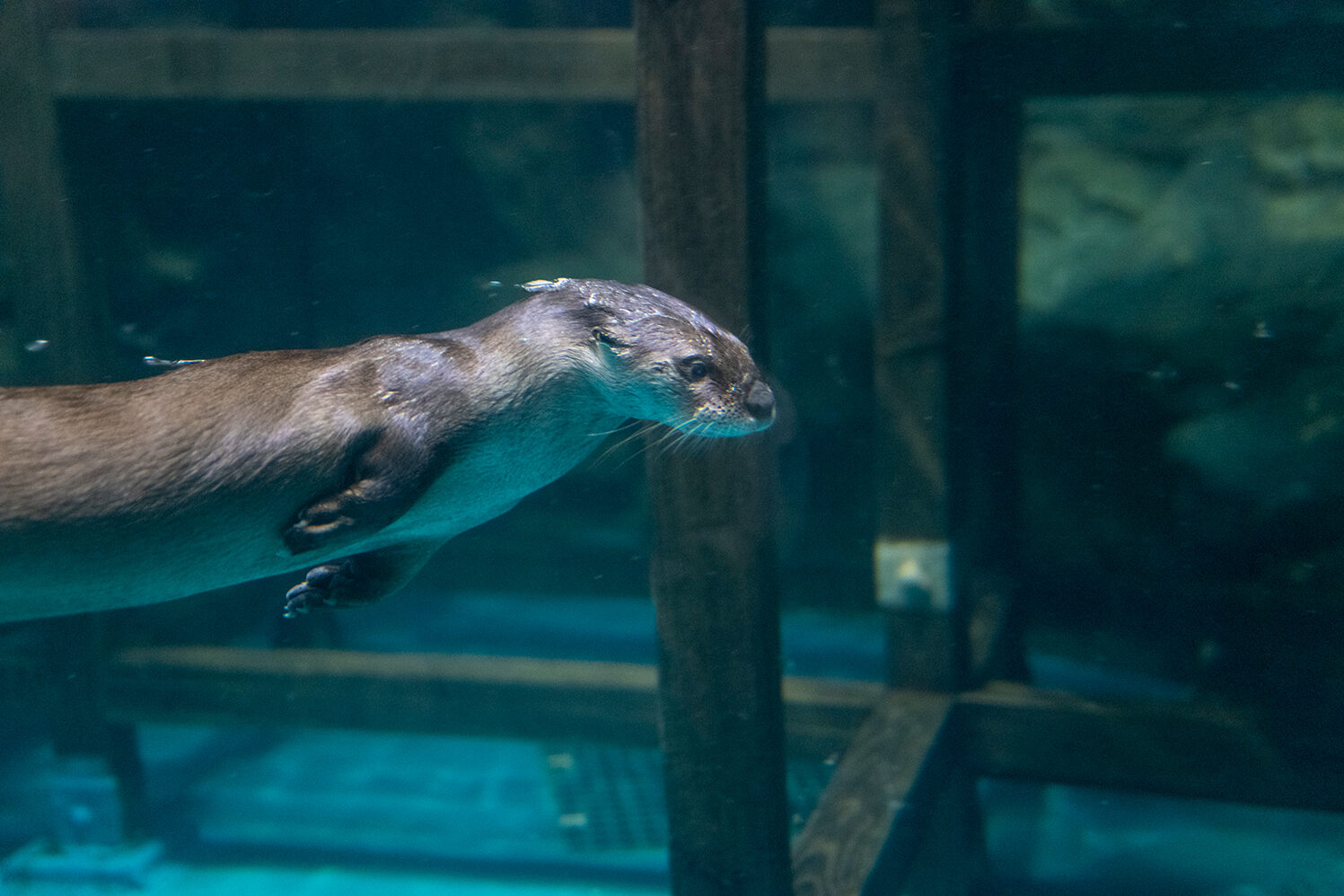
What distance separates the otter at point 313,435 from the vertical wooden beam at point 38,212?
8.26 ft

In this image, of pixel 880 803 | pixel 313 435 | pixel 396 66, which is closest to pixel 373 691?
pixel 880 803

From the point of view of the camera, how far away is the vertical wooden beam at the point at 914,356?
3348 millimetres

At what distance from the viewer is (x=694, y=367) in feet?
5.80

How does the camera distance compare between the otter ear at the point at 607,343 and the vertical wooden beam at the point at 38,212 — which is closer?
the otter ear at the point at 607,343

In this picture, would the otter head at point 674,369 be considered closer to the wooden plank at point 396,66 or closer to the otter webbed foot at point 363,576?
the otter webbed foot at point 363,576

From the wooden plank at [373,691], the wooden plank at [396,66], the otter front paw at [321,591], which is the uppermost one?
the wooden plank at [396,66]

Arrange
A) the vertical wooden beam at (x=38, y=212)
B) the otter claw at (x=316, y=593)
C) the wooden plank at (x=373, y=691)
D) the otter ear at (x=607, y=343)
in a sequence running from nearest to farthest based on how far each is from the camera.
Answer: the otter ear at (x=607, y=343) < the otter claw at (x=316, y=593) < the vertical wooden beam at (x=38, y=212) < the wooden plank at (x=373, y=691)

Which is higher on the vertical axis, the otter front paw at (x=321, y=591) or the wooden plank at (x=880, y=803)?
the otter front paw at (x=321, y=591)

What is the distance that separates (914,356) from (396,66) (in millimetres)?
2516

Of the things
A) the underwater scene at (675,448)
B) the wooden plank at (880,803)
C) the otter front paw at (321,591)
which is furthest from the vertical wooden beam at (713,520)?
the otter front paw at (321,591)

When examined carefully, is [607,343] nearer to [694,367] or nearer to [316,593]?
[694,367]

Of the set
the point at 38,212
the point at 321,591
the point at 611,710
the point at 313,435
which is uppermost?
the point at 38,212

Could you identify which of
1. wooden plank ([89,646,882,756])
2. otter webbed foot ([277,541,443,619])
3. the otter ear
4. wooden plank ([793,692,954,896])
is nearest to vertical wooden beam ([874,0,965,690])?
wooden plank ([793,692,954,896])

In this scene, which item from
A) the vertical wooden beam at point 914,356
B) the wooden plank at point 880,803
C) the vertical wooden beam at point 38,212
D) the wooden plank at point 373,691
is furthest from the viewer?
the wooden plank at point 373,691
